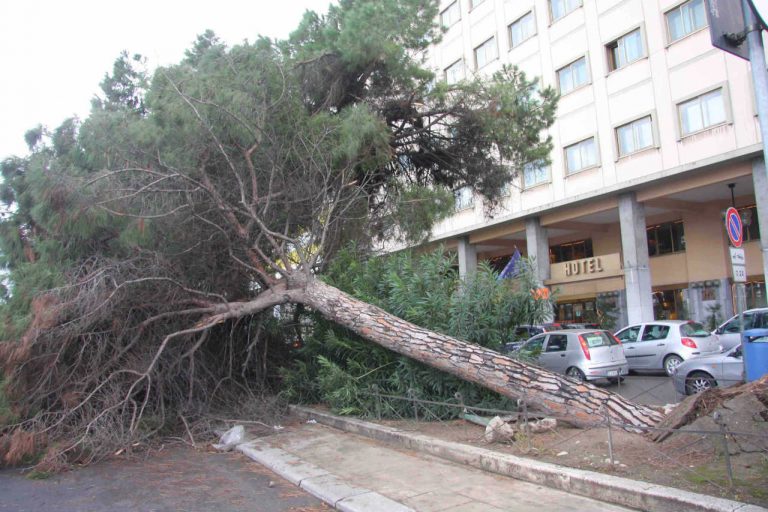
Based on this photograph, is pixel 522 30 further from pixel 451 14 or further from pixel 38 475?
pixel 38 475

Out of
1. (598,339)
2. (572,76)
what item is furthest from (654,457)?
(572,76)

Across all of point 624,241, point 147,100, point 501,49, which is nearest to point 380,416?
point 147,100

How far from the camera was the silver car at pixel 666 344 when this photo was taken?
47.7 ft

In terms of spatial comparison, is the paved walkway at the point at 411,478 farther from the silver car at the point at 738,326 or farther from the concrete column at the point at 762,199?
the concrete column at the point at 762,199

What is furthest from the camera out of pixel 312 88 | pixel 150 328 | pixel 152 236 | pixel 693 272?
pixel 693 272

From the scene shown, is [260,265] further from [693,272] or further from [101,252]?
[693,272]

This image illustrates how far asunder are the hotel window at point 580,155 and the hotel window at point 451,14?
11.5 m

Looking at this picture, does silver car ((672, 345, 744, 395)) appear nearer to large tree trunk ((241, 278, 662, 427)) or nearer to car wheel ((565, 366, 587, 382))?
car wheel ((565, 366, 587, 382))

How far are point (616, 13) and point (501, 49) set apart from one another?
6660mm

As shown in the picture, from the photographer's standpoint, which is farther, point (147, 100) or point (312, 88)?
point (312, 88)

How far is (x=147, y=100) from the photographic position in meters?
10.2

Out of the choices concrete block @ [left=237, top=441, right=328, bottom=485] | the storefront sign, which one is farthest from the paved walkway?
the storefront sign

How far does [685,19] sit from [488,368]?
19.4 m

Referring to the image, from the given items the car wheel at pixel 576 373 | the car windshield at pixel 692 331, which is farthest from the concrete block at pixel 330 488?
the car windshield at pixel 692 331
